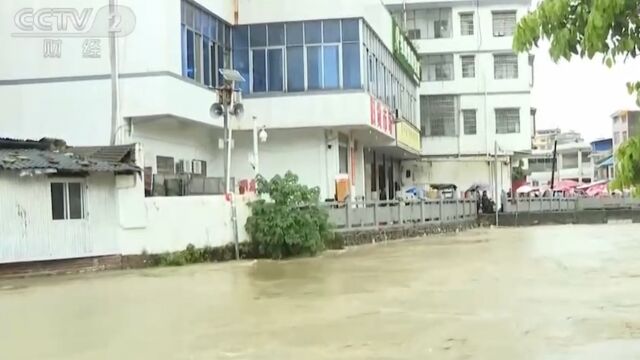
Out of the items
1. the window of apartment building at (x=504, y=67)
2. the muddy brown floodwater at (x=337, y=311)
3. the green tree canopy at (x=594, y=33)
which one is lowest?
the muddy brown floodwater at (x=337, y=311)

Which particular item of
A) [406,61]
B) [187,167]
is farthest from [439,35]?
[187,167]

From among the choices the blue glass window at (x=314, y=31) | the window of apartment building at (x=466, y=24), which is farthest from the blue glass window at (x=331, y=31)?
the window of apartment building at (x=466, y=24)

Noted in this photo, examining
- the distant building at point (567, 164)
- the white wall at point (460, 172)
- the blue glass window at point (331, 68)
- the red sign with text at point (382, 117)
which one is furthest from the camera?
the distant building at point (567, 164)

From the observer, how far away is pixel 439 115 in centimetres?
5047

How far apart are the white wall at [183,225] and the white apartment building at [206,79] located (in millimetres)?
4235

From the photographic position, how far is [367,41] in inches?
1090

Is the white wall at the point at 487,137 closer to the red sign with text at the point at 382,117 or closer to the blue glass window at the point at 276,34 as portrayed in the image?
the red sign with text at the point at 382,117

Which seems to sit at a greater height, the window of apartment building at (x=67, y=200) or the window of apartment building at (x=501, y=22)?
the window of apartment building at (x=501, y=22)

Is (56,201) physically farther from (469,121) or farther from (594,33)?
(469,121)

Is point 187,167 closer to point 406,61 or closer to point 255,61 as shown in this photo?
point 255,61

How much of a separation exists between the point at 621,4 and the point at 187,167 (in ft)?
76.8

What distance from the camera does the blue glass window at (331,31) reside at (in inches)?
1051

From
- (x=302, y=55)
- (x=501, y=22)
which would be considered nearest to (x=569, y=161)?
(x=501, y=22)

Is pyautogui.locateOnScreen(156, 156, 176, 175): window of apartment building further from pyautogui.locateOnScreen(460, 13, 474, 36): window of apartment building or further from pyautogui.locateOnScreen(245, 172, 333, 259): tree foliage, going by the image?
pyautogui.locateOnScreen(460, 13, 474, 36): window of apartment building
